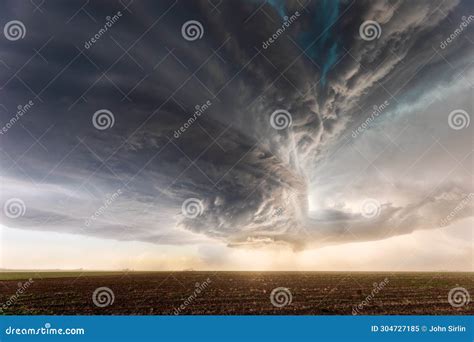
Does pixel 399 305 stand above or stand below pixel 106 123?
below

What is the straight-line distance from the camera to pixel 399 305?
21.9 meters

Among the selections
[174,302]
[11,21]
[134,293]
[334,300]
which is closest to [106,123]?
[11,21]

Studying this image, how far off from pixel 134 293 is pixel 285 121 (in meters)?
16.2

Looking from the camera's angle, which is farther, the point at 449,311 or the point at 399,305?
the point at 399,305

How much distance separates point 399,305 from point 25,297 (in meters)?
24.0

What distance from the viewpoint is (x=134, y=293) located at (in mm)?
25359

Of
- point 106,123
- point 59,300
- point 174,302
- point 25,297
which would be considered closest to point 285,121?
point 106,123

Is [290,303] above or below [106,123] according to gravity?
below
